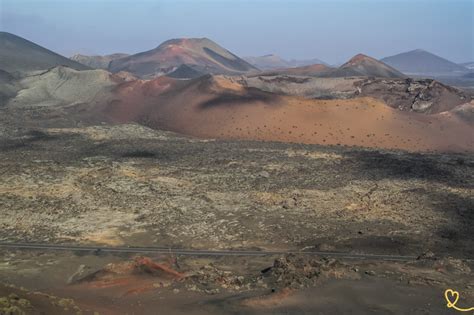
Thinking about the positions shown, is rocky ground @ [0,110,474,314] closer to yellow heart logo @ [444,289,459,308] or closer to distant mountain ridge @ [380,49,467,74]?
yellow heart logo @ [444,289,459,308]

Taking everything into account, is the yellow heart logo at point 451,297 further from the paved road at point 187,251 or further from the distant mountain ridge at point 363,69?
the distant mountain ridge at point 363,69

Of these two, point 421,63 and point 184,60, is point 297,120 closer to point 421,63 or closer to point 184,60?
point 184,60

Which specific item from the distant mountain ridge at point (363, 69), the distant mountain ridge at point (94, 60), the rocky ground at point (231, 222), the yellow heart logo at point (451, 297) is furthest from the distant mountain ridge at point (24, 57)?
the yellow heart logo at point (451, 297)

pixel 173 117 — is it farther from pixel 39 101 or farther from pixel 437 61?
pixel 437 61

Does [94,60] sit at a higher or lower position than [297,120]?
higher

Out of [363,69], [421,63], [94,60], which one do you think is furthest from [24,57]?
[421,63]

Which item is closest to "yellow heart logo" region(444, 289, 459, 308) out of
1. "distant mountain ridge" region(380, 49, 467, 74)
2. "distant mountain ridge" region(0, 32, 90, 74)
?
"distant mountain ridge" region(0, 32, 90, 74)
